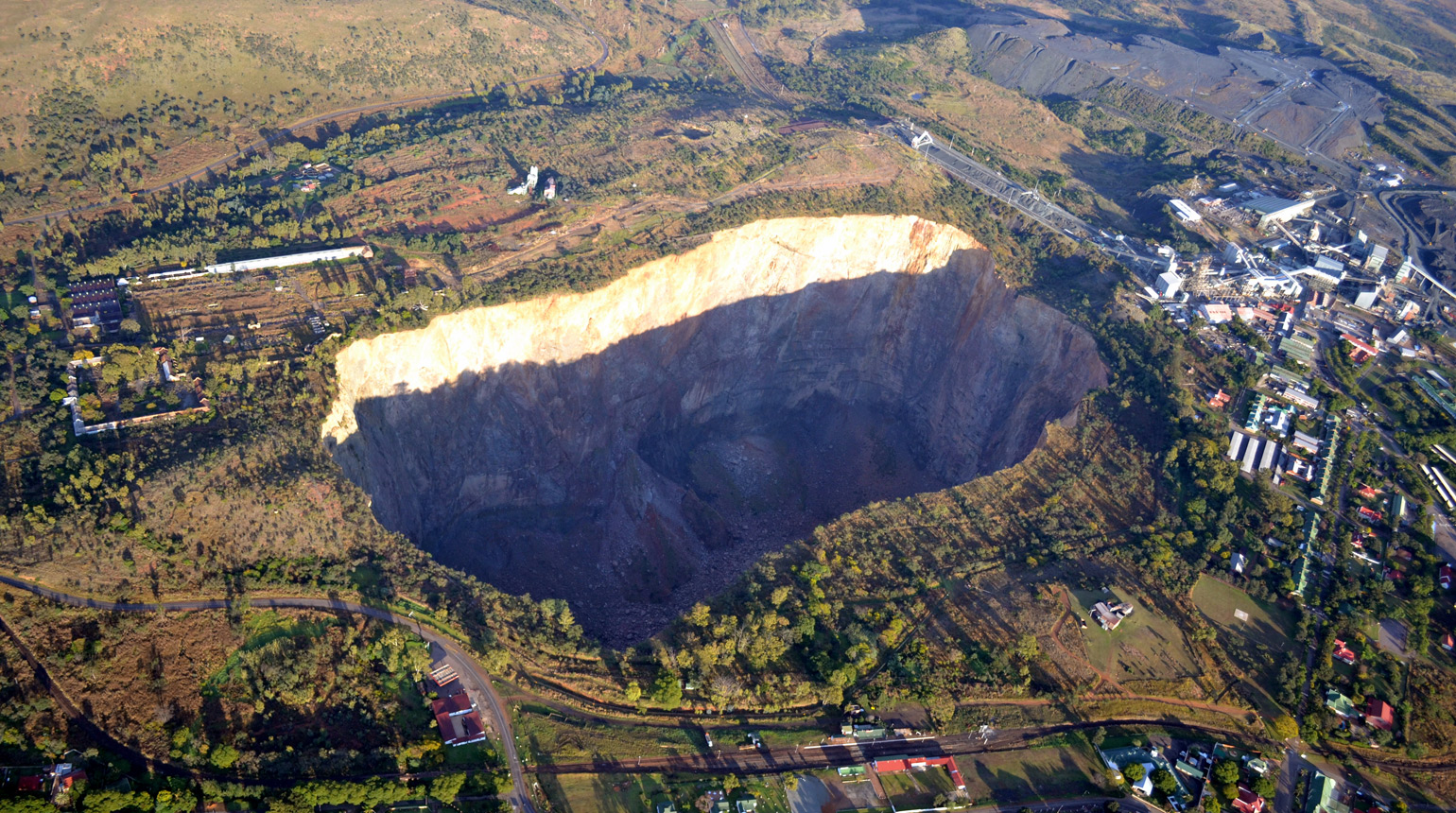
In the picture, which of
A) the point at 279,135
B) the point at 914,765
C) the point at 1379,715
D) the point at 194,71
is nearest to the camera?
the point at 914,765

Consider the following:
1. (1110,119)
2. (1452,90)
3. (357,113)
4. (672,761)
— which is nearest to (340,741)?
(672,761)

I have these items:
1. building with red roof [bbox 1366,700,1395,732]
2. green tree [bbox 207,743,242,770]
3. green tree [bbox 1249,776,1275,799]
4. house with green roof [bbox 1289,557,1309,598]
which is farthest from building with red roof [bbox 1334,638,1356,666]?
green tree [bbox 207,743,242,770]

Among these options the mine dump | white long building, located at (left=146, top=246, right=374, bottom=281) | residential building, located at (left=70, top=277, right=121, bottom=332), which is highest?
white long building, located at (left=146, top=246, right=374, bottom=281)

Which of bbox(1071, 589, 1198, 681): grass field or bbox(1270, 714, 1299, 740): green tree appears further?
bbox(1071, 589, 1198, 681): grass field

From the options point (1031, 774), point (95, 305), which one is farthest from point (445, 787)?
point (95, 305)

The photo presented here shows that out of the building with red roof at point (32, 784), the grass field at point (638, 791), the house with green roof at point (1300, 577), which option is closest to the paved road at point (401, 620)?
the grass field at point (638, 791)

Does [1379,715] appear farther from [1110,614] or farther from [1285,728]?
[1110,614]

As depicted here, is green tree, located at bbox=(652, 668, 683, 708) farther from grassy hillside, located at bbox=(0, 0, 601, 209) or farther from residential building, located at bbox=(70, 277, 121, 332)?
grassy hillside, located at bbox=(0, 0, 601, 209)
